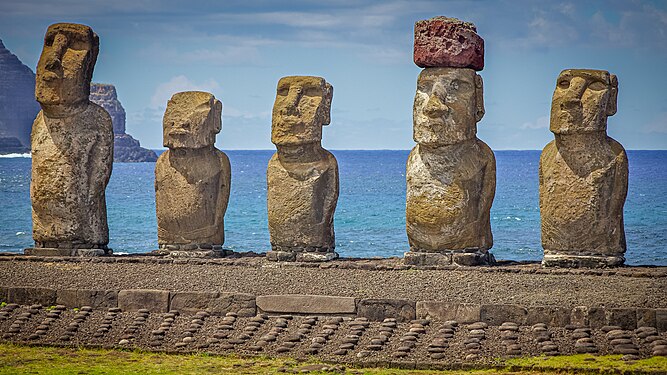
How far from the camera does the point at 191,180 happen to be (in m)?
20.4

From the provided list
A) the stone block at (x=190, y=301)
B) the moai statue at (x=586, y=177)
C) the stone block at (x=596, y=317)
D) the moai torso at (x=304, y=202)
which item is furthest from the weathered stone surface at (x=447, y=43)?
the stone block at (x=596, y=317)

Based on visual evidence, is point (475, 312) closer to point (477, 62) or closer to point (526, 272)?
point (526, 272)

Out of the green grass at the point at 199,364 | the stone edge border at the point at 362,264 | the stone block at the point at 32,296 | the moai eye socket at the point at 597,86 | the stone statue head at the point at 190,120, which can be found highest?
the moai eye socket at the point at 597,86

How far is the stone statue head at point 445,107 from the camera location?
18875 millimetres

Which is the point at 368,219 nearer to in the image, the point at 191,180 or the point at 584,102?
the point at 191,180

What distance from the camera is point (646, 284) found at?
56.4 feet

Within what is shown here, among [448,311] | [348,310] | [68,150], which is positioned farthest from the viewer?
[68,150]

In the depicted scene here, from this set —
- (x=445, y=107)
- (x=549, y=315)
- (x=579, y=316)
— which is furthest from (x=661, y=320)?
(x=445, y=107)

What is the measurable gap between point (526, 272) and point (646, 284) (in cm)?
166

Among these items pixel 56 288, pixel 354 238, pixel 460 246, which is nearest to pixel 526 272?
pixel 460 246

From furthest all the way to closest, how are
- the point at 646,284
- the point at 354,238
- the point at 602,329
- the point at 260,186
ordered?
the point at 260,186
the point at 354,238
the point at 646,284
the point at 602,329

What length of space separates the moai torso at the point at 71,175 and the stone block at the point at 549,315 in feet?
23.6

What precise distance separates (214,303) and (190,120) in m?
3.71

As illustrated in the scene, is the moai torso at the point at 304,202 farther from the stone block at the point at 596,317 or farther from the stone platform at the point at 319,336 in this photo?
the stone block at the point at 596,317
